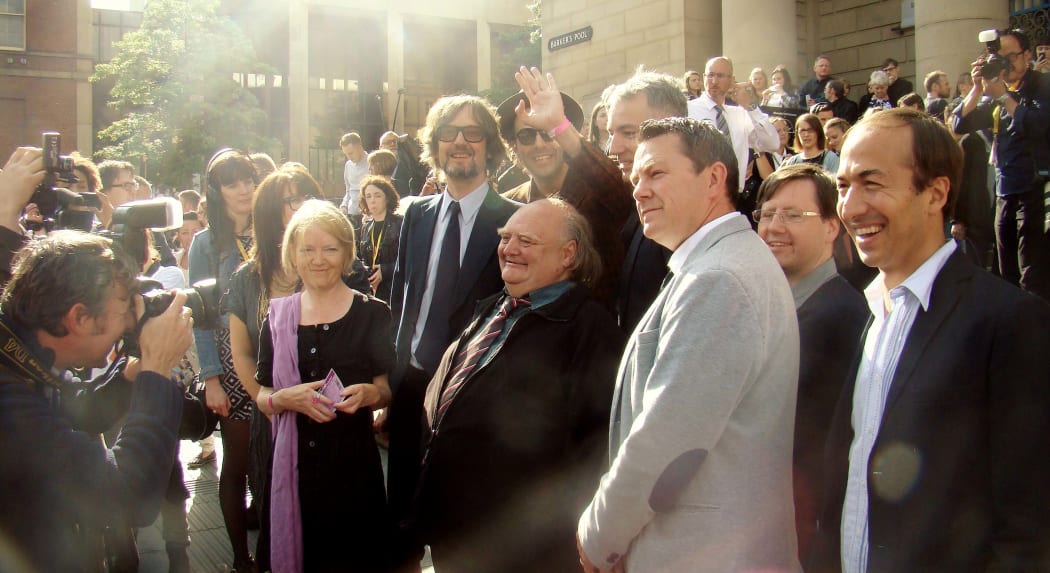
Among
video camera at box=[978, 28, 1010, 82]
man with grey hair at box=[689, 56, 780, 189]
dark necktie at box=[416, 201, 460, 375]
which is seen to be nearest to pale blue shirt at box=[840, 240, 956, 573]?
dark necktie at box=[416, 201, 460, 375]

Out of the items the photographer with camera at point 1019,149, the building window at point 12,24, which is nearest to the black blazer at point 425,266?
the photographer with camera at point 1019,149

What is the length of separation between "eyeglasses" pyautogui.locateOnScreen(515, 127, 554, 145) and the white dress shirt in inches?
120

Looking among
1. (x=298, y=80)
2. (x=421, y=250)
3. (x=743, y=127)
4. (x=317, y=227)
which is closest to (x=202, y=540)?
(x=317, y=227)

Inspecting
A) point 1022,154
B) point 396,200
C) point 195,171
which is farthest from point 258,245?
point 195,171

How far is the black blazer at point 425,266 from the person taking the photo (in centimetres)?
354

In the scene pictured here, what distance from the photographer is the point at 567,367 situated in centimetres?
281

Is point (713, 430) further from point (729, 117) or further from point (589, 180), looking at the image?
point (729, 117)

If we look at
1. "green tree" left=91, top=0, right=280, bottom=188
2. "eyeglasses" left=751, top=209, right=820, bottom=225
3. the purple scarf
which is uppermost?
"green tree" left=91, top=0, right=280, bottom=188

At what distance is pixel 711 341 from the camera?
1903 mm

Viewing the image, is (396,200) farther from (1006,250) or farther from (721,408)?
(721,408)

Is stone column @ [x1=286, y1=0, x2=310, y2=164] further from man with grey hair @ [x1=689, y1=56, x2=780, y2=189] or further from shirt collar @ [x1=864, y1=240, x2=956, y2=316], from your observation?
shirt collar @ [x1=864, y1=240, x2=956, y2=316]

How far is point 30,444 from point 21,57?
35.5 m

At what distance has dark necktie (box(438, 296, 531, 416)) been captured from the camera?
9.68 feet

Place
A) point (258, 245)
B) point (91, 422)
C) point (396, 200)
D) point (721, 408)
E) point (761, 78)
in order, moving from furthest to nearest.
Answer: point (761, 78) → point (396, 200) → point (258, 245) → point (91, 422) → point (721, 408)
